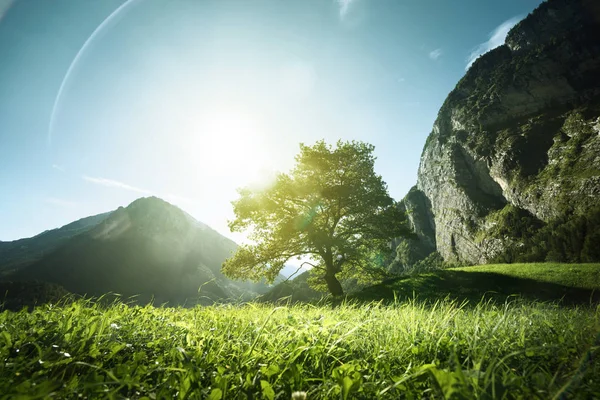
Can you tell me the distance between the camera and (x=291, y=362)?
7.17ft

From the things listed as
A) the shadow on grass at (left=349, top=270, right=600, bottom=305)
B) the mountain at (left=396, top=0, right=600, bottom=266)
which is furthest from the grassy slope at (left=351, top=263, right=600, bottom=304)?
the mountain at (left=396, top=0, right=600, bottom=266)

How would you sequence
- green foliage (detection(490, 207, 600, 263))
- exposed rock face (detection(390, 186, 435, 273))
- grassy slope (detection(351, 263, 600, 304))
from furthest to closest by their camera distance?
1. exposed rock face (detection(390, 186, 435, 273))
2. green foliage (detection(490, 207, 600, 263))
3. grassy slope (detection(351, 263, 600, 304))

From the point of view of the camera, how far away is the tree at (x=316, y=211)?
18297 mm

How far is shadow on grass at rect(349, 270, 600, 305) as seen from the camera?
1345 cm

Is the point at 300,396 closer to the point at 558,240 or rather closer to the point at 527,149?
the point at 558,240

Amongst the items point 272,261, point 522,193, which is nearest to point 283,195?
point 272,261

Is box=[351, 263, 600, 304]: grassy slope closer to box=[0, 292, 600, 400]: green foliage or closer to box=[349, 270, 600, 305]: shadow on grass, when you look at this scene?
box=[349, 270, 600, 305]: shadow on grass

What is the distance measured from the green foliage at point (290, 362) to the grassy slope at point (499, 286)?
11463 mm

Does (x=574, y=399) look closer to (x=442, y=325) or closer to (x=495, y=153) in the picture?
(x=442, y=325)

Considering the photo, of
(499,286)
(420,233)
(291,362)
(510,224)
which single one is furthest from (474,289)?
(420,233)

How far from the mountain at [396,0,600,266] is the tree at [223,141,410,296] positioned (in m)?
42.7

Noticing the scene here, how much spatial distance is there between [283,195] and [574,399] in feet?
57.1

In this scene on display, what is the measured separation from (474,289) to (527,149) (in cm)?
7747

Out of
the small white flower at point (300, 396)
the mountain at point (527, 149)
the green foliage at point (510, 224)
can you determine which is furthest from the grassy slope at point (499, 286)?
the green foliage at point (510, 224)
